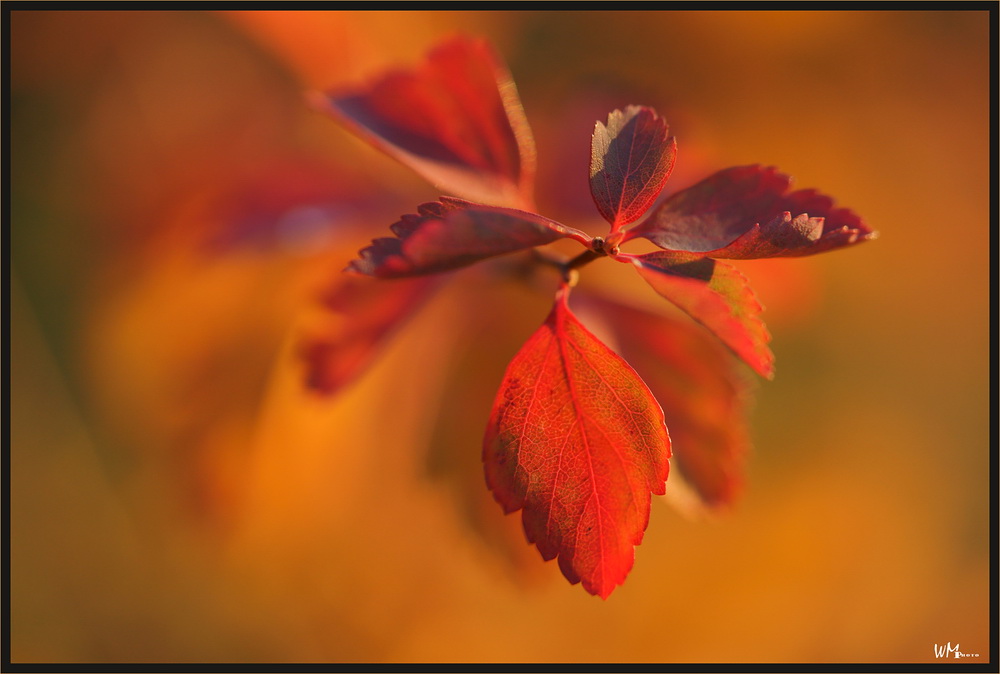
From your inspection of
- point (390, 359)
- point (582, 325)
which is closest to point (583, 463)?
point (582, 325)

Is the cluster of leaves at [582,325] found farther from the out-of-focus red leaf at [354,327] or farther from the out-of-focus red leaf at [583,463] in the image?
the out-of-focus red leaf at [354,327]

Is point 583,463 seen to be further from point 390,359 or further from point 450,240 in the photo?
point 390,359

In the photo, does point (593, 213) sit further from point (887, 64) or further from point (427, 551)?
point (887, 64)

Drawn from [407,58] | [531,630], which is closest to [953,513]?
[531,630]

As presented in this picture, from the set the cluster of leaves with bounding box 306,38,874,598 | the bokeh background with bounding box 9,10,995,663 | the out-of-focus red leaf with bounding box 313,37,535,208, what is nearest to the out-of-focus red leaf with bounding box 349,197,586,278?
the cluster of leaves with bounding box 306,38,874,598

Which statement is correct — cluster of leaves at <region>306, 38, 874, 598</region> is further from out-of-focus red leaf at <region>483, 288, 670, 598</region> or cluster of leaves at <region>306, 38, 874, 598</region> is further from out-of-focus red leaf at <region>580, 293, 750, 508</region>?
out-of-focus red leaf at <region>580, 293, 750, 508</region>

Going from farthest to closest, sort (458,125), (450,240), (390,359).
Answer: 1. (390,359)
2. (458,125)
3. (450,240)
